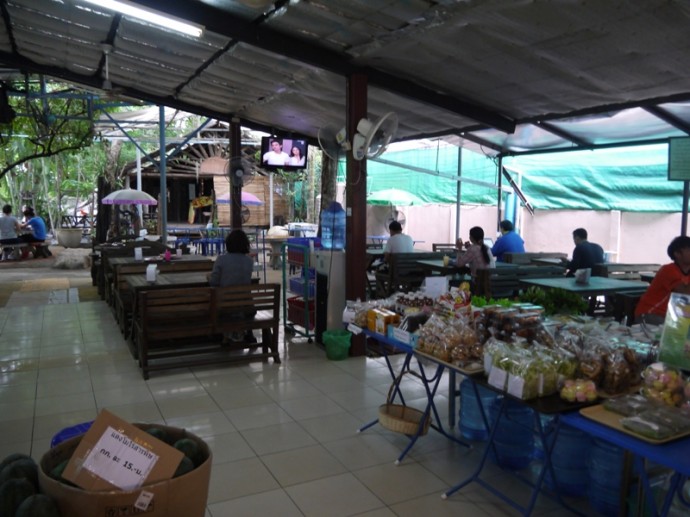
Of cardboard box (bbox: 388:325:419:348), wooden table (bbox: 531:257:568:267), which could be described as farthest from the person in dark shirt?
cardboard box (bbox: 388:325:419:348)

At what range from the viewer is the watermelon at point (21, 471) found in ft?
6.07

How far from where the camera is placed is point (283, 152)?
9.70 meters

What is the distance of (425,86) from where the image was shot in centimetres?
648

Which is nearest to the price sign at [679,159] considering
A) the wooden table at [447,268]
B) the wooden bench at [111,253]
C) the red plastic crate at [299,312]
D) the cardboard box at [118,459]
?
the wooden table at [447,268]

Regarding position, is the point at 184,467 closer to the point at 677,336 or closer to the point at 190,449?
the point at 190,449

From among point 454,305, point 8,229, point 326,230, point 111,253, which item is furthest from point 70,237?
point 454,305

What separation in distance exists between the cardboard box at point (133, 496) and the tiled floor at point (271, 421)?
1104 mm

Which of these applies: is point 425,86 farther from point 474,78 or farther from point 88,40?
point 88,40

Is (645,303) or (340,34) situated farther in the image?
(340,34)

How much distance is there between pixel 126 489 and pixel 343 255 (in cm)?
442

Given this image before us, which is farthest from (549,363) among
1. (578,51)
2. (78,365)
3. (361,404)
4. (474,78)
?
(78,365)

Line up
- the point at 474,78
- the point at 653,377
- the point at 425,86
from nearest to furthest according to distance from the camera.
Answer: the point at 653,377 → the point at 474,78 → the point at 425,86

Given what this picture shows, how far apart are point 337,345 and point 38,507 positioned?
4.14 m

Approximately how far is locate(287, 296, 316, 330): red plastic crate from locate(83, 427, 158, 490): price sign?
459 centimetres
